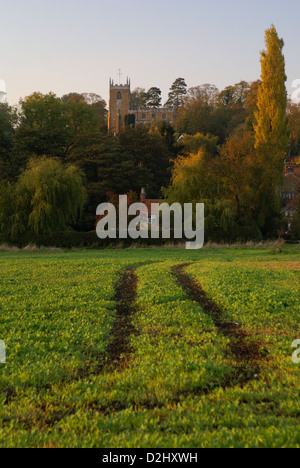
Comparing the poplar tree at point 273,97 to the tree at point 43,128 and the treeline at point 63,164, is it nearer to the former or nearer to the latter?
the treeline at point 63,164

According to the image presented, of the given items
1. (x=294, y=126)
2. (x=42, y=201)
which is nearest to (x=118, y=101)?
(x=294, y=126)

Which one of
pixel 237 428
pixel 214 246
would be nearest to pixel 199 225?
pixel 214 246

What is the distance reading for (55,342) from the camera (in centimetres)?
863

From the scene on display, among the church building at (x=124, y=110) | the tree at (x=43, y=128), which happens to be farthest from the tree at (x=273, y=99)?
the church building at (x=124, y=110)

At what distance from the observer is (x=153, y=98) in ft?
495

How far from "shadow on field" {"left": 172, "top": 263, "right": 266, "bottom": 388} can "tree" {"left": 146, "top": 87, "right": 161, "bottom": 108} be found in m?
143

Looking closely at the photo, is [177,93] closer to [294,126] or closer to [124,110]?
[124,110]

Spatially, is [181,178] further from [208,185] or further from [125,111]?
[125,111]

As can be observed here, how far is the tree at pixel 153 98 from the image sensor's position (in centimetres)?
14888

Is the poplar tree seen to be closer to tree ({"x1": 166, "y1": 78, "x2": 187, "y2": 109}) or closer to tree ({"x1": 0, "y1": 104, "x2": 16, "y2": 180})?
tree ({"x1": 0, "y1": 104, "x2": 16, "y2": 180})

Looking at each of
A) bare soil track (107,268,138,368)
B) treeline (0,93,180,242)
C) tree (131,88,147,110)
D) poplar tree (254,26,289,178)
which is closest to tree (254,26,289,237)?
poplar tree (254,26,289,178)

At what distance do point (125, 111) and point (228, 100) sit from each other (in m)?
36.7

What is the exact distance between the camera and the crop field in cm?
496
